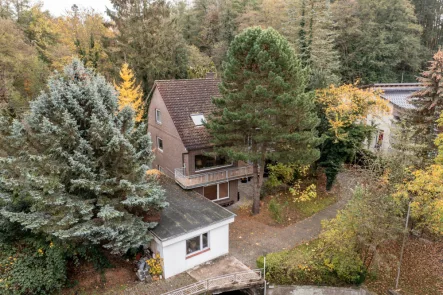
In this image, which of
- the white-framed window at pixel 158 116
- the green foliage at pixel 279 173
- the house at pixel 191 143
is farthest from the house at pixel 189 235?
the white-framed window at pixel 158 116

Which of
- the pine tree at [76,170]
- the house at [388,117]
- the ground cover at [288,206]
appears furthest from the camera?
the house at [388,117]

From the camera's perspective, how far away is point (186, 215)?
17.2 meters

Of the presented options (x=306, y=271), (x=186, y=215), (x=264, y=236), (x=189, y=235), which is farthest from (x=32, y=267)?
(x=306, y=271)

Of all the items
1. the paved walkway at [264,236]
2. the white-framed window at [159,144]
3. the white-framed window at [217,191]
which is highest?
the white-framed window at [159,144]

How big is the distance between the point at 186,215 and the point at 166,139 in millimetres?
8149

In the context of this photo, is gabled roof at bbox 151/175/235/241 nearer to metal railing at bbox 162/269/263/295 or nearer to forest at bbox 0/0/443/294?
forest at bbox 0/0/443/294

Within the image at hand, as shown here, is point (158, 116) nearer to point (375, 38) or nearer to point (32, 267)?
point (32, 267)

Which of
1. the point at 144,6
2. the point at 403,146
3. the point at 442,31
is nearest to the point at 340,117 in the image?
the point at 403,146

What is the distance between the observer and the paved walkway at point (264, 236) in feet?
59.0

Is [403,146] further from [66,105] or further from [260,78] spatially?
[66,105]

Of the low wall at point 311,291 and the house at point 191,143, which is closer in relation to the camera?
the low wall at point 311,291

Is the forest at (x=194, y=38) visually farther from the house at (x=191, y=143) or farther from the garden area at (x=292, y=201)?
the house at (x=191, y=143)

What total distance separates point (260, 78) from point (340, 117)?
27.4 feet

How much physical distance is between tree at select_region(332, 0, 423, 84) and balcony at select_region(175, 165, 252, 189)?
31.7 metres
